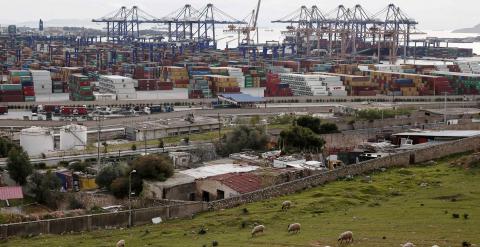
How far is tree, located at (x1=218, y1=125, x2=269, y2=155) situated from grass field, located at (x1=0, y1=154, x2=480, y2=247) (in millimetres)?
4035

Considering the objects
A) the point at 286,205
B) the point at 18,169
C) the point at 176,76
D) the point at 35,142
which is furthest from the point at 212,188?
the point at 176,76

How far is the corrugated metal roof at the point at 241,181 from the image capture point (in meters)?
10.3

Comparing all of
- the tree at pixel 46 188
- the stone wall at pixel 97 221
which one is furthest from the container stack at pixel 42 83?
the stone wall at pixel 97 221

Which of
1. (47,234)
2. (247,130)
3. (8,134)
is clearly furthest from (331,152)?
(8,134)

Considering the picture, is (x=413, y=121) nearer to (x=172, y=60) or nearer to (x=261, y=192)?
(x=261, y=192)

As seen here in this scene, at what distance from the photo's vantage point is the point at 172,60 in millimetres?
43188

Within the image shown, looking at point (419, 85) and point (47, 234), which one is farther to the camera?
point (419, 85)

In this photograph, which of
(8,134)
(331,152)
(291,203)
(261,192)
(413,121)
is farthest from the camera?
(413,121)

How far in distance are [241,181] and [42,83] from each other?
72.8 ft

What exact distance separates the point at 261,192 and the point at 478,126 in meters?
8.05

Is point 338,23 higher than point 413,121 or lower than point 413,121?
higher

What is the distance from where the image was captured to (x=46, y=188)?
11484 millimetres

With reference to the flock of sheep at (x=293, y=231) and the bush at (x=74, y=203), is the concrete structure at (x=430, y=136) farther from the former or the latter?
the bush at (x=74, y=203)

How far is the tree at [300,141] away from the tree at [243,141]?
532 millimetres
